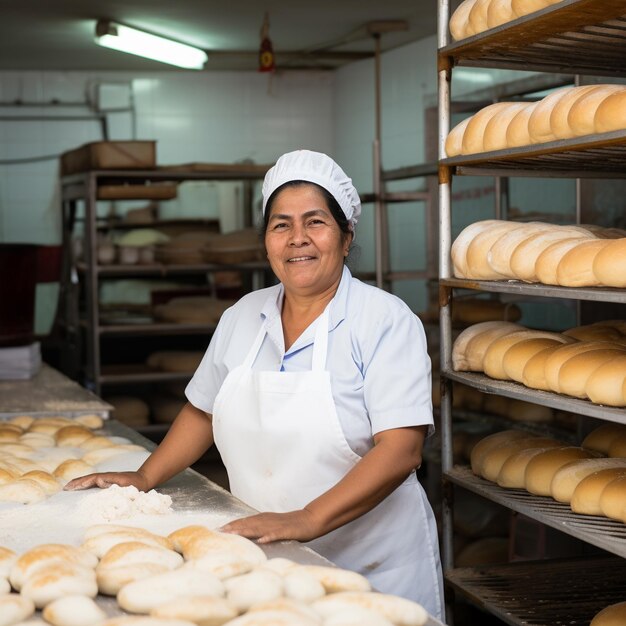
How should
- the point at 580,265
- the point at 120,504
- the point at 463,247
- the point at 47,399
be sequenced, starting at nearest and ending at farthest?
the point at 120,504 < the point at 580,265 < the point at 463,247 < the point at 47,399

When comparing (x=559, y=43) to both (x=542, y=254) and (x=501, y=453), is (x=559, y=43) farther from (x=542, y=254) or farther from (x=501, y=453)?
(x=501, y=453)

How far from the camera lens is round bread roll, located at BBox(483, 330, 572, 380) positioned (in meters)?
2.58

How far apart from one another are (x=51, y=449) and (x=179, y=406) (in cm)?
324

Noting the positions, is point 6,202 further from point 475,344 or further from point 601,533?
point 601,533

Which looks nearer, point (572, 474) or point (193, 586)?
point (193, 586)

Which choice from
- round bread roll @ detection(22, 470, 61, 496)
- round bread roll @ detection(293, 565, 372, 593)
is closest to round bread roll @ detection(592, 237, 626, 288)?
round bread roll @ detection(293, 565, 372, 593)

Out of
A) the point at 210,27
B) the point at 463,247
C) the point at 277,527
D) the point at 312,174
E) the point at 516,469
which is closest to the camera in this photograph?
the point at 277,527

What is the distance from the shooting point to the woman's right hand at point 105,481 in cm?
209

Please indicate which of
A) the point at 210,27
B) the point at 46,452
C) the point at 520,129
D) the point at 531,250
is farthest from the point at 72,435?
the point at 210,27

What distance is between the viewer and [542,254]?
239 centimetres

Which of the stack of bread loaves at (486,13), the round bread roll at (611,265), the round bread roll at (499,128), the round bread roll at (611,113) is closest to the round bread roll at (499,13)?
the stack of bread loaves at (486,13)

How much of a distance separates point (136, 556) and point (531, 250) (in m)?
1.36

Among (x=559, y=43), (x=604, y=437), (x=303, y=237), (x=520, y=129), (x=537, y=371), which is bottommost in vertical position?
(x=604, y=437)

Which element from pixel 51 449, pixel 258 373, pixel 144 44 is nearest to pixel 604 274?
pixel 258 373
